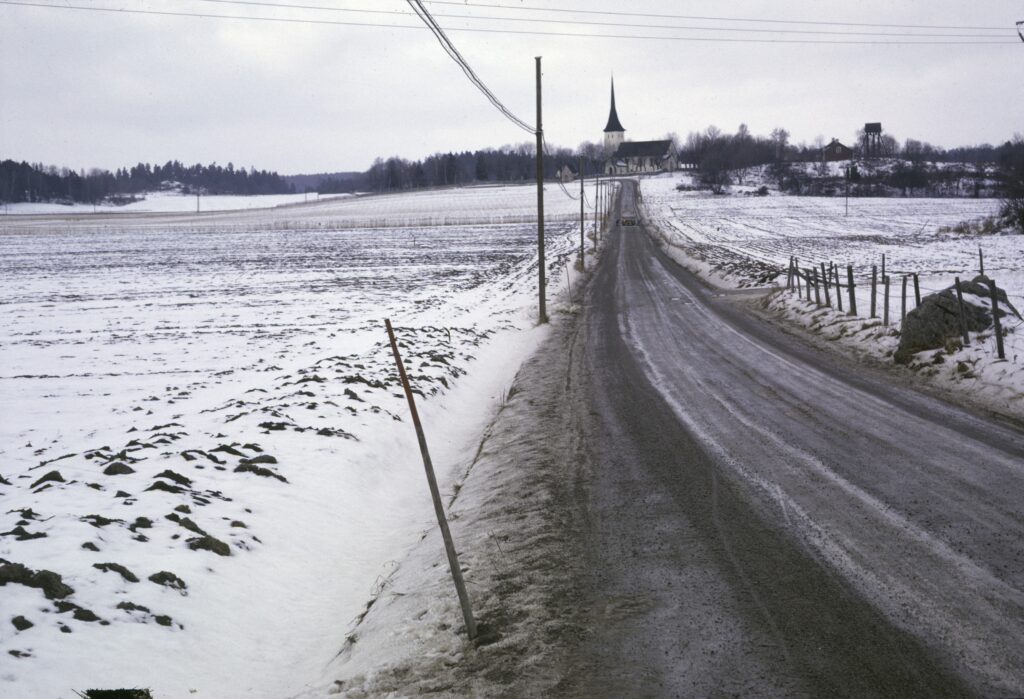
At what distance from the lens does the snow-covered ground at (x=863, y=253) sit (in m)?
13.9

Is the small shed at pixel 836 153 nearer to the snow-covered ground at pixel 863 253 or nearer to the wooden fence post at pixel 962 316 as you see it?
the snow-covered ground at pixel 863 253

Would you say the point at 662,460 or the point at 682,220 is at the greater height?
the point at 682,220

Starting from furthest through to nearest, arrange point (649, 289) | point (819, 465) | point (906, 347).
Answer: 1. point (649, 289)
2. point (906, 347)
3. point (819, 465)

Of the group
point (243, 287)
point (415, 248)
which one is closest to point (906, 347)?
point (243, 287)

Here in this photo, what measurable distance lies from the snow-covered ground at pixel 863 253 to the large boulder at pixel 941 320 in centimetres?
38

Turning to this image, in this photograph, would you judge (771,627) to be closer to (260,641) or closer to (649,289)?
(260,641)

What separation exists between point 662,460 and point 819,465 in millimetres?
1891

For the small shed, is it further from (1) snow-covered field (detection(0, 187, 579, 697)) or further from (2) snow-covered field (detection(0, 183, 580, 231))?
(1) snow-covered field (detection(0, 187, 579, 697))

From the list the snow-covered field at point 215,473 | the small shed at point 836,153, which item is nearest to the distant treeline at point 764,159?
the small shed at point 836,153

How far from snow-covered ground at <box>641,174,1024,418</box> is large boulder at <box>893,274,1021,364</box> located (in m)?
0.38

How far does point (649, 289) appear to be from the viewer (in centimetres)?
3291

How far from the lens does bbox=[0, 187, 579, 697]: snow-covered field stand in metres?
5.40

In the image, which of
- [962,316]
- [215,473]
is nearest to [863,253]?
[962,316]

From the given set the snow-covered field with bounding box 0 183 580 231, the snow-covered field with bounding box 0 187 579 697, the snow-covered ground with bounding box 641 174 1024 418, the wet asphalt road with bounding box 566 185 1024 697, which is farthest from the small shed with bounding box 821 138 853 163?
the wet asphalt road with bounding box 566 185 1024 697
